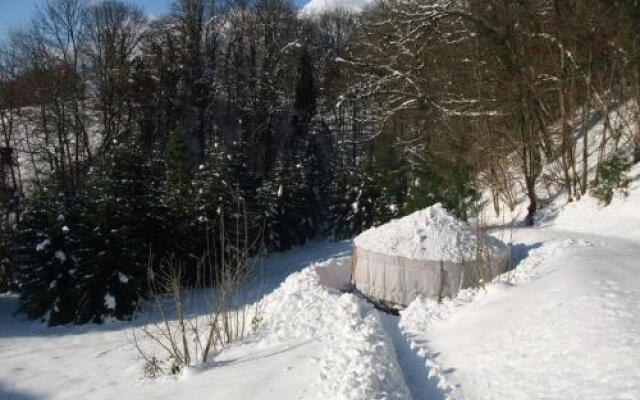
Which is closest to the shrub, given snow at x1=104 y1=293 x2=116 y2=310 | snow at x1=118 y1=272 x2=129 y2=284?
snow at x1=118 y1=272 x2=129 y2=284

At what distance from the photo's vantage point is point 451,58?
15.7 m

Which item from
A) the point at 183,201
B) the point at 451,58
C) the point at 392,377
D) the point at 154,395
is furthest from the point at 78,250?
the point at 451,58

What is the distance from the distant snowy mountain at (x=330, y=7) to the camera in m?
39.6

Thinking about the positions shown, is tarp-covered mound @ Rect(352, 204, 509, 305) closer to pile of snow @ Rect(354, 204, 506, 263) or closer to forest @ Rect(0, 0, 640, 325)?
pile of snow @ Rect(354, 204, 506, 263)

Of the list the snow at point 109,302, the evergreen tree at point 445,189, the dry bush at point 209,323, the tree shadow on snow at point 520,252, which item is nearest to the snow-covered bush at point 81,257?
the snow at point 109,302

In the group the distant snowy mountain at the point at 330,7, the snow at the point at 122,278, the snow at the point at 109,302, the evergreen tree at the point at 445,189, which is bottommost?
the snow at the point at 109,302

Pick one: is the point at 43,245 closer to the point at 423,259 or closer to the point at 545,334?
the point at 423,259

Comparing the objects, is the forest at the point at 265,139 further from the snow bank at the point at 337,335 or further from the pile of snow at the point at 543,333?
the pile of snow at the point at 543,333

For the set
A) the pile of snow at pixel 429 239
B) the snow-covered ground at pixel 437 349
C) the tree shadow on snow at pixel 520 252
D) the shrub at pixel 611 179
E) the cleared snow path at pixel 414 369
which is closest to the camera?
the snow-covered ground at pixel 437 349

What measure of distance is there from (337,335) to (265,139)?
22.0 metres

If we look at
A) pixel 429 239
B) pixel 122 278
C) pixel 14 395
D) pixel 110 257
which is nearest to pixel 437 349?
pixel 429 239

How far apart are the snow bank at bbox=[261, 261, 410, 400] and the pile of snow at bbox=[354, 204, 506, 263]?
48.8 inches

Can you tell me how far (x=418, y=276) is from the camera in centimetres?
819

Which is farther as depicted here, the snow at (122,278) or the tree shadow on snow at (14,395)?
the snow at (122,278)
